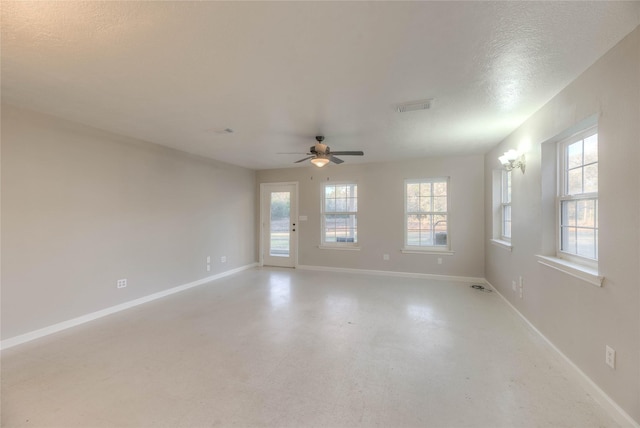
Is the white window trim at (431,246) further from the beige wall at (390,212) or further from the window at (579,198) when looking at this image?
the window at (579,198)

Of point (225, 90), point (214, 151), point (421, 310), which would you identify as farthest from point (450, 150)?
point (214, 151)

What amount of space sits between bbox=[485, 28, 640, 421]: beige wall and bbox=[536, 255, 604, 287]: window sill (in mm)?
47

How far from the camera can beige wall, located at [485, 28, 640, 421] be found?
1597 millimetres

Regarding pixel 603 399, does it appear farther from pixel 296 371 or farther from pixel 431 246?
pixel 431 246

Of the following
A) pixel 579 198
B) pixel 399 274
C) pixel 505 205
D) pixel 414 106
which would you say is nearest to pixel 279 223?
pixel 399 274

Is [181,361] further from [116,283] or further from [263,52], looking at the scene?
[263,52]

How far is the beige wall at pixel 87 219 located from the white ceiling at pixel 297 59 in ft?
1.58

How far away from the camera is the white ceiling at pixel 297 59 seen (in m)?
1.47

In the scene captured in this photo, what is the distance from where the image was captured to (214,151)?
4.63 metres

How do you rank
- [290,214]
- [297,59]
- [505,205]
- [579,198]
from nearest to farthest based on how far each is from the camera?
[297,59]
[579,198]
[505,205]
[290,214]

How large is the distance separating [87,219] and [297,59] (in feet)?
10.9

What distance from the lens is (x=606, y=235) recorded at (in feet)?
5.97

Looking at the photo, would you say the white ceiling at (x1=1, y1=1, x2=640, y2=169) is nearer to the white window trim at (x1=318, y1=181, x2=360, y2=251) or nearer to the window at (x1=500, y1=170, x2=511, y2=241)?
the window at (x1=500, y1=170, x2=511, y2=241)

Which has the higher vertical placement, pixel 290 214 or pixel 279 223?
pixel 290 214
